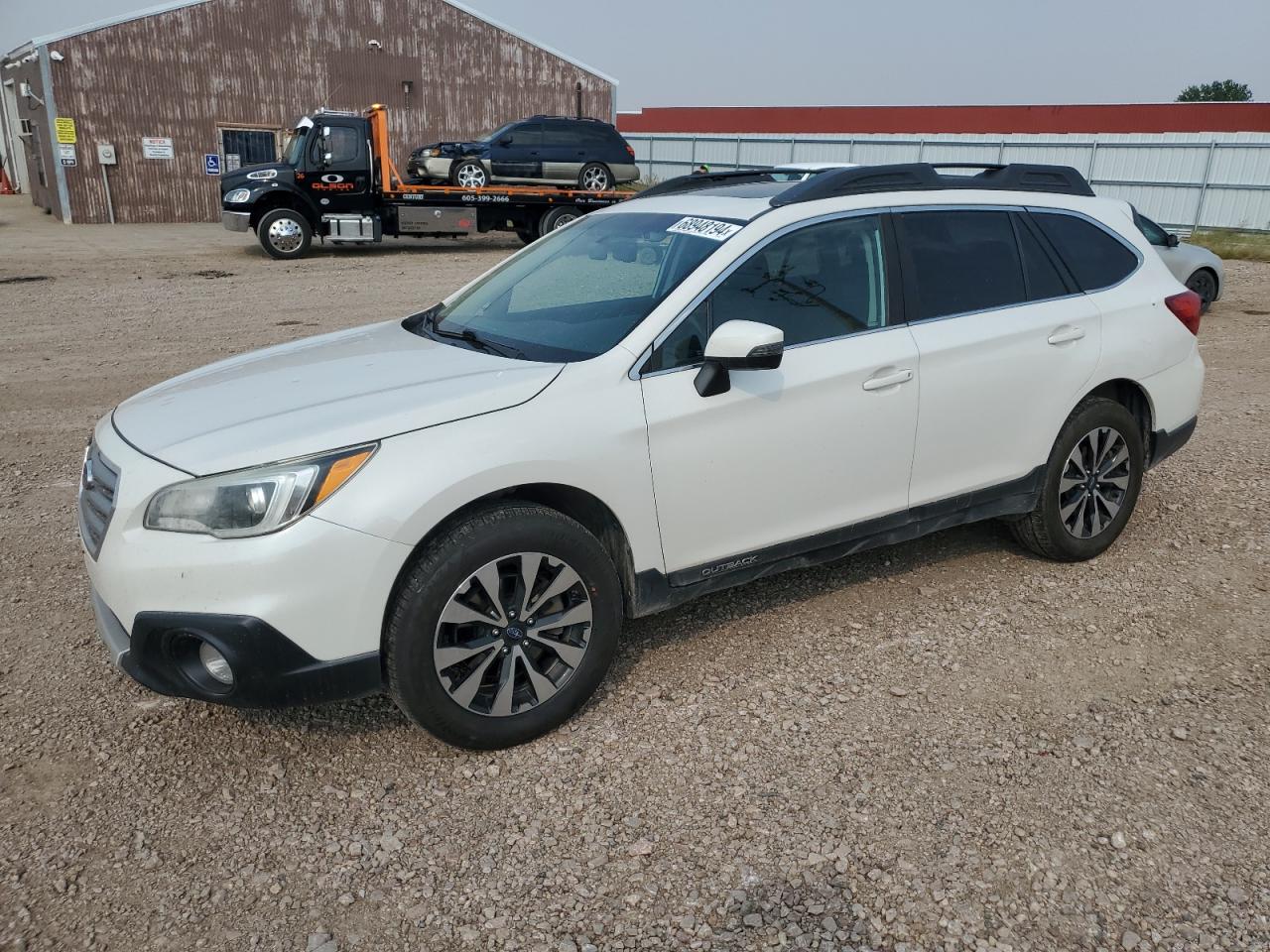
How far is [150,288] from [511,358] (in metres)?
12.2

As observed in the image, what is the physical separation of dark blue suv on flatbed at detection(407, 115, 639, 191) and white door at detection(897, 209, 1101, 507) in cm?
1681

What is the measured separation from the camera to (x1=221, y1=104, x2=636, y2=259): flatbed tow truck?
17062 millimetres

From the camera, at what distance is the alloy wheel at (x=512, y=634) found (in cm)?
303

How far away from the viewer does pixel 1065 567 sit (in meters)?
4.75

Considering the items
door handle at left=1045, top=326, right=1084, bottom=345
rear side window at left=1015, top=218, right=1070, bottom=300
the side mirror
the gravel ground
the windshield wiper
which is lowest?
the gravel ground

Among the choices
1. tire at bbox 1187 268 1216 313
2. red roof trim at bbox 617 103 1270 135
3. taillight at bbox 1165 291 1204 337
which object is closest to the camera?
taillight at bbox 1165 291 1204 337

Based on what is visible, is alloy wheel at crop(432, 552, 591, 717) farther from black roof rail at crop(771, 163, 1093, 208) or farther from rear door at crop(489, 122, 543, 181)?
rear door at crop(489, 122, 543, 181)

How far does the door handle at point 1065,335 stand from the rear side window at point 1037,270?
17cm

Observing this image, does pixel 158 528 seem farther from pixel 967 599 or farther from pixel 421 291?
pixel 421 291

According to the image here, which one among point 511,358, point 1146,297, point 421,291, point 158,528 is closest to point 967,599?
point 1146,297

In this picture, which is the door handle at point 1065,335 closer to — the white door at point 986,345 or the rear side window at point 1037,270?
the white door at point 986,345

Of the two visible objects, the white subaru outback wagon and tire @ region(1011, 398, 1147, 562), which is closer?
the white subaru outback wagon

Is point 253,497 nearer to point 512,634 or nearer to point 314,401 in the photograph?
point 314,401

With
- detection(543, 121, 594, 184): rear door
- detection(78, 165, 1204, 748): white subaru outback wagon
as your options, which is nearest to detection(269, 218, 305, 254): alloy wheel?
detection(543, 121, 594, 184): rear door
